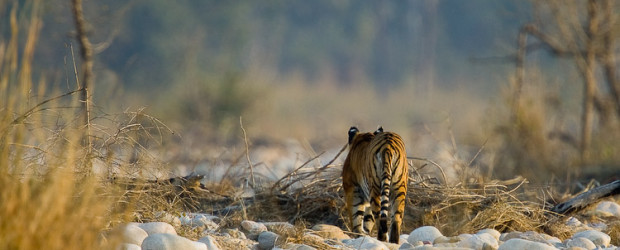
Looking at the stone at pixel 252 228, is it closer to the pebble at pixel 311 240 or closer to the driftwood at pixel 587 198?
the pebble at pixel 311 240

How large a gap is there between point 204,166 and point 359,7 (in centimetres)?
5088

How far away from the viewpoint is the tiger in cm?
743

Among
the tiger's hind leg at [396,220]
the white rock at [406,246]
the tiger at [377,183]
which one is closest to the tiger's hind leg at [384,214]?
the tiger at [377,183]

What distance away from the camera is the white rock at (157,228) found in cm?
627

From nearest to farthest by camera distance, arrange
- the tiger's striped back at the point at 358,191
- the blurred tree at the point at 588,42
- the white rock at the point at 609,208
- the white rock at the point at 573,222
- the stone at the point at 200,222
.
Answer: the stone at the point at 200,222, the tiger's striped back at the point at 358,191, the white rock at the point at 573,222, the white rock at the point at 609,208, the blurred tree at the point at 588,42

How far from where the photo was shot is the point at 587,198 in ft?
27.9

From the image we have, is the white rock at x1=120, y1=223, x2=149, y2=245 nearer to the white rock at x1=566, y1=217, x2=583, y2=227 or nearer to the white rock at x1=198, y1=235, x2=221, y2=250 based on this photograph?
the white rock at x1=198, y1=235, x2=221, y2=250

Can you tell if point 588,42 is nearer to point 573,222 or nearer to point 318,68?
point 573,222

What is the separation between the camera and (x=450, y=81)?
6281cm

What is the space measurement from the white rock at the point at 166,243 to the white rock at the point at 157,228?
0.66m

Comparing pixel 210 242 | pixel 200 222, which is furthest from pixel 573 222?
pixel 210 242

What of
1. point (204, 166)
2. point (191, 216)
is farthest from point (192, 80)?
point (191, 216)

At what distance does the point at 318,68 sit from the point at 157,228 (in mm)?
55028

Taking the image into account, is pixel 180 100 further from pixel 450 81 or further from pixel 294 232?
pixel 450 81
